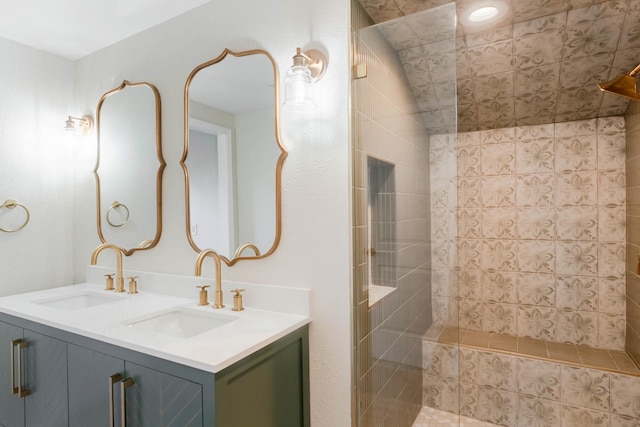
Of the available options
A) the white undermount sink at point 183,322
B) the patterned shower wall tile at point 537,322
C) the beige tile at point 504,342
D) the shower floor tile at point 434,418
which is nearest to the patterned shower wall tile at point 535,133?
the patterned shower wall tile at point 537,322

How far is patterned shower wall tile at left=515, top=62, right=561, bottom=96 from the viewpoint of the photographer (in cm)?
188

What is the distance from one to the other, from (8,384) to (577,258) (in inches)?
130

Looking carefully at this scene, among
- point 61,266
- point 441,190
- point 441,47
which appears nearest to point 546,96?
point 441,47

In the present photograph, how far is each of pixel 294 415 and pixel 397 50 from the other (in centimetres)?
145

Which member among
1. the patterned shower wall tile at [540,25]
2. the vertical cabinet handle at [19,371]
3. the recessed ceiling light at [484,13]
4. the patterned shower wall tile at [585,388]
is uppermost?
the recessed ceiling light at [484,13]

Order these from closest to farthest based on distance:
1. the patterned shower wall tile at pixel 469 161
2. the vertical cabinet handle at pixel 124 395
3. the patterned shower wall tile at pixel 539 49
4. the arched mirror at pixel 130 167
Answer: the vertical cabinet handle at pixel 124 395, the patterned shower wall tile at pixel 539 49, the arched mirror at pixel 130 167, the patterned shower wall tile at pixel 469 161

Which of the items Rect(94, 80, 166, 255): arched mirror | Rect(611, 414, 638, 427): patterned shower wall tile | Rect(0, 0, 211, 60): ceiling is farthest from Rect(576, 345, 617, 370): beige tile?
Rect(0, 0, 211, 60): ceiling

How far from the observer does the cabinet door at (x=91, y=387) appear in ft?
4.03

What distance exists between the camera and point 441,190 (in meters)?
1.26

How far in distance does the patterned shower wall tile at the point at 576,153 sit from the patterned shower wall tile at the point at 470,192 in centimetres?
51

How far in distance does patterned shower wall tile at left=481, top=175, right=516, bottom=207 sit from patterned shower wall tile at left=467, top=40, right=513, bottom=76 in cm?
85

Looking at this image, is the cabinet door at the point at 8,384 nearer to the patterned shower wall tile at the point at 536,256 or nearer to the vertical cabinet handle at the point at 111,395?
the vertical cabinet handle at the point at 111,395

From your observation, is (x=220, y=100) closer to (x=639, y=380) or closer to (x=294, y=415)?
(x=294, y=415)

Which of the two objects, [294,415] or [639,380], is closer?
[294,415]
